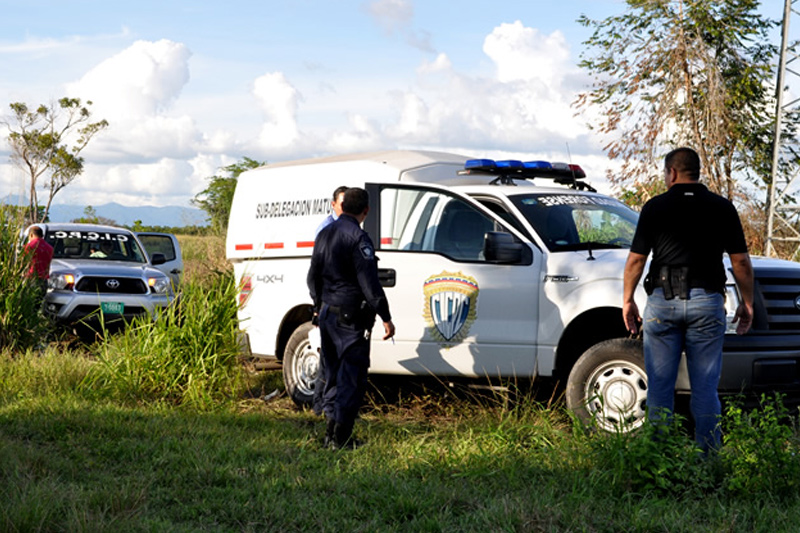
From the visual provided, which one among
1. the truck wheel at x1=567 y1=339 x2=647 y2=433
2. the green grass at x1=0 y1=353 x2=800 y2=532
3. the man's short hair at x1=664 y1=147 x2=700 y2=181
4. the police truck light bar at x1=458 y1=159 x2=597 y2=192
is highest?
the police truck light bar at x1=458 y1=159 x2=597 y2=192

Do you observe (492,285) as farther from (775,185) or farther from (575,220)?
(775,185)

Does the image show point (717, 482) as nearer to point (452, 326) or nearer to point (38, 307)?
point (452, 326)

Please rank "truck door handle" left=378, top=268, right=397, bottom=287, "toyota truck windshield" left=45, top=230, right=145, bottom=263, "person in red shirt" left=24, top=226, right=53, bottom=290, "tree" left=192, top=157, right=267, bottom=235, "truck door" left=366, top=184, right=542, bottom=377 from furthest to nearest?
"tree" left=192, top=157, right=267, bottom=235 < "toyota truck windshield" left=45, top=230, right=145, bottom=263 < "person in red shirt" left=24, top=226, right=53, bottom=290 < "truck door handle" left=378, top=268, right=397, bottom=287 < "truck door" left=366, top=184, right=542, bottom=377

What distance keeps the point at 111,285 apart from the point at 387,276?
245 inches

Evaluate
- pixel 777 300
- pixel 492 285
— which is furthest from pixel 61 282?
pixel 777 300

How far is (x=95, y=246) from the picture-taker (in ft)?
45.2

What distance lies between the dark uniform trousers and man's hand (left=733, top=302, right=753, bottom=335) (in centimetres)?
242

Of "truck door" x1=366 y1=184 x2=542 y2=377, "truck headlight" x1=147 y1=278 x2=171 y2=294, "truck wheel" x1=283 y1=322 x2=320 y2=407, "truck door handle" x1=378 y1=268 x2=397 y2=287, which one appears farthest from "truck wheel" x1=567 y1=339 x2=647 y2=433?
"truck headlight" x1=147 y1=278 x2=171 y2=294

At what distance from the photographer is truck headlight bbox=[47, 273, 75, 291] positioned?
40.4 feet

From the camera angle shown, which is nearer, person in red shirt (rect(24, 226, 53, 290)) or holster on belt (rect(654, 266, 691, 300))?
holster on belt (rect(654, 266, 691, 300))

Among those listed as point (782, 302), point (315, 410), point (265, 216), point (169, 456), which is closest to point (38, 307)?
point (265, 216)

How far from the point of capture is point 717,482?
536 centimetres

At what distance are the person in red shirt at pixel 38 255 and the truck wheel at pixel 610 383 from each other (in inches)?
259

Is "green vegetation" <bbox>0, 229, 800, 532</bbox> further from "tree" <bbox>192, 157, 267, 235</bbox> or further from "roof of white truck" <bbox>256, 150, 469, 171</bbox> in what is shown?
"tree" <bbox>192, 157, 267, 235</bbox>
